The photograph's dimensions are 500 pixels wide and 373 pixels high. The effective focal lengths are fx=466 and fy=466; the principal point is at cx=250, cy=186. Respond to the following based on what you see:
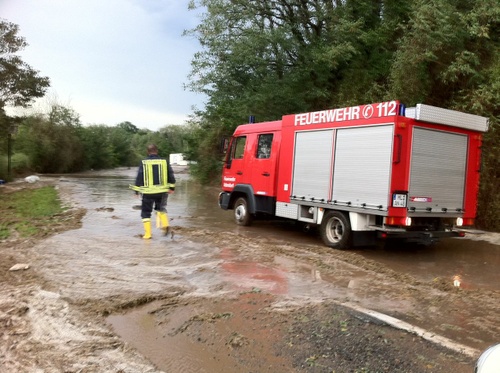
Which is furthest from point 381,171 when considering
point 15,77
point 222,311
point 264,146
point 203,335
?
point 15,77

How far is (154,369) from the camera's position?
3.72 meters

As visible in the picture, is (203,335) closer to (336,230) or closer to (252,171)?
(336,230)

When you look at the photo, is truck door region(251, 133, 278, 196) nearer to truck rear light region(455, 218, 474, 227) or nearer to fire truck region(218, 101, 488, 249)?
fire truck region(218, 101, 488, 249)

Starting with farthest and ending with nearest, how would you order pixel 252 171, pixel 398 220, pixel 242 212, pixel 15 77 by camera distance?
pixel 15 77, pixel 242 212, pixel 252 171, pixel 398 220

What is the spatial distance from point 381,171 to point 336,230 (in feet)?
5.88

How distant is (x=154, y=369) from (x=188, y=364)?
0.28m

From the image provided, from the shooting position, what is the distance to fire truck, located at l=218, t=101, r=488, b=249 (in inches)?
317

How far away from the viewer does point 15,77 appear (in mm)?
26328

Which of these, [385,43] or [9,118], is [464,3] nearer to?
[385,43]

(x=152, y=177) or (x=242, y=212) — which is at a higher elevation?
(x=152, y=177)

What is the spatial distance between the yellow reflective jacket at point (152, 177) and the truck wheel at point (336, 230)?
133 inches

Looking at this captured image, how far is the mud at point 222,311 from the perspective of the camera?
12.6ft

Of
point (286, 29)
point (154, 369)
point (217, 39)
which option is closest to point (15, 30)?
point (217, 39)

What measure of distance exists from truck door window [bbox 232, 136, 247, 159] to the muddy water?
6.54 feet
